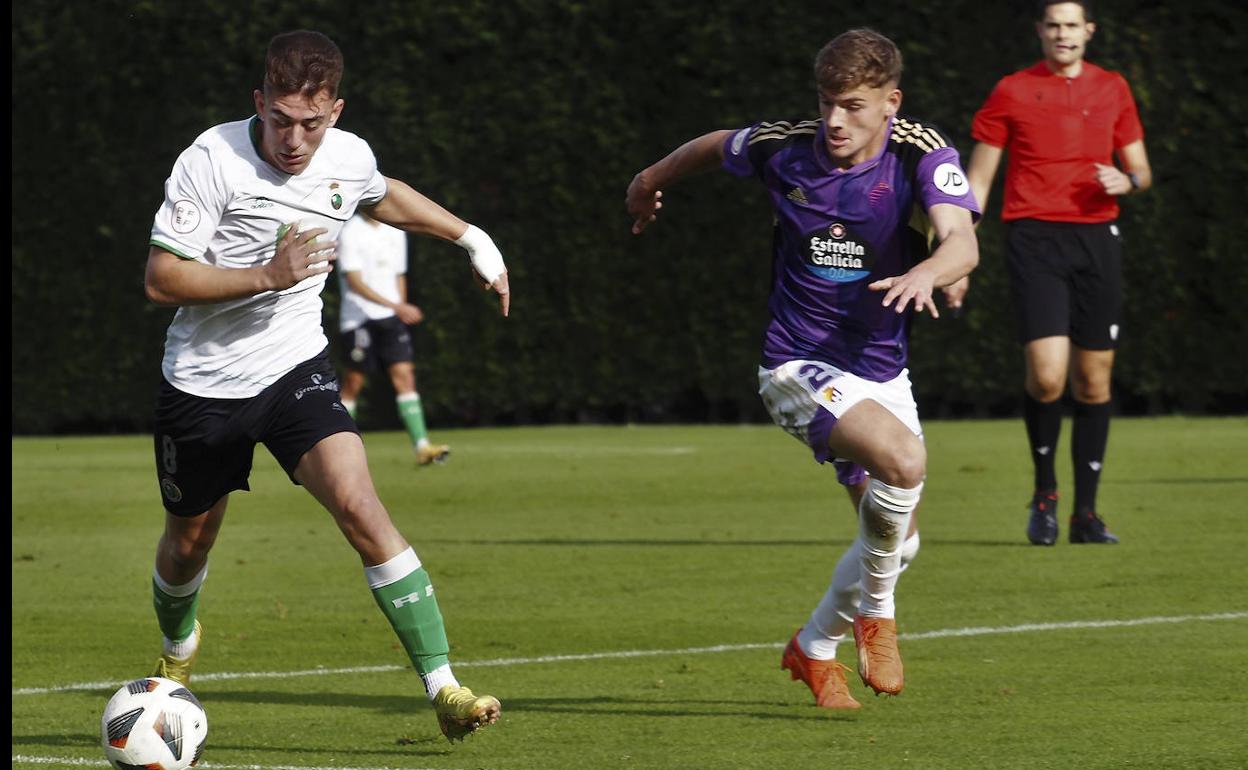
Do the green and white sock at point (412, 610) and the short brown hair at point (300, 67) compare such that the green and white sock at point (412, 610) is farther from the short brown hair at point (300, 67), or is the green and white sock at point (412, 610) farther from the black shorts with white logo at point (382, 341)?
the black shorts with white logo at point (382, 341)

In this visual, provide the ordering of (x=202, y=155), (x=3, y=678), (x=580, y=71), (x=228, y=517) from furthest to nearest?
(x=580, y=71)
(x=228, y=517)
(x=3, y=678)
(x=202, y=155)

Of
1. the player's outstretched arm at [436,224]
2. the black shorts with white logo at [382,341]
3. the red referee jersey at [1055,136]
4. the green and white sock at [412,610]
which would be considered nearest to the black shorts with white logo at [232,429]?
the green and white sock at [412,610]

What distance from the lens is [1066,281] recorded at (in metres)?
10.5

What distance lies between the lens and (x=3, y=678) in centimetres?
683

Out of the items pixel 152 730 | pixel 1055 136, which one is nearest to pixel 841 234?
pixel 152 730

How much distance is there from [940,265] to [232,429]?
6.96 ft

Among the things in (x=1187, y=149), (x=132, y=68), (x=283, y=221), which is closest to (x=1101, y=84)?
(x=283, y=221)

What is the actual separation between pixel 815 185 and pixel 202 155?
194cm

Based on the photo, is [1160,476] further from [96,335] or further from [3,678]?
[96,335]

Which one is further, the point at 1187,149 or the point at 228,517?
the point at 1187,149

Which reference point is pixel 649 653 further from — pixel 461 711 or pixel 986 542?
pixel 986 542

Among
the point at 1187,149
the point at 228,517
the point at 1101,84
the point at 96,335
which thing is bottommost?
the point at 96,335

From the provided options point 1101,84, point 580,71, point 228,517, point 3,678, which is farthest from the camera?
point 580,71

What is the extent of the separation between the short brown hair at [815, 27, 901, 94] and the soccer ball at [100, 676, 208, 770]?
2.64m
